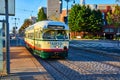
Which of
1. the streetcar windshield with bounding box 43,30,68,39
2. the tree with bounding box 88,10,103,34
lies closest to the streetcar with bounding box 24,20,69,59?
the streetcar windshield with bounding box 43,30,68,39

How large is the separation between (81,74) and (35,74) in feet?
7.73

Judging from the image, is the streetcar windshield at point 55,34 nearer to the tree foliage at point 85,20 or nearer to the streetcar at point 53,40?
the streetcar at point 53,40

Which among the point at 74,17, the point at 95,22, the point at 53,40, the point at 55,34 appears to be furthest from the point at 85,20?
the point at 53,40

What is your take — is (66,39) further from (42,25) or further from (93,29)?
(93,29)

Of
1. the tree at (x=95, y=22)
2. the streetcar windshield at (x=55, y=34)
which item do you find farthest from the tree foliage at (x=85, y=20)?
the streetcar windshield at (x=55, y=34)

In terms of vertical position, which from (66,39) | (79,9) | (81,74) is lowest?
(81,74)

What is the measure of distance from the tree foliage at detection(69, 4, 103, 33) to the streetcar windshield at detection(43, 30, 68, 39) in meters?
83.2

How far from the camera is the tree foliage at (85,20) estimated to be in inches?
4252

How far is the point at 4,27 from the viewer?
1562cm

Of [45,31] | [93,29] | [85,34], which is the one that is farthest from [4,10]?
[85,34]

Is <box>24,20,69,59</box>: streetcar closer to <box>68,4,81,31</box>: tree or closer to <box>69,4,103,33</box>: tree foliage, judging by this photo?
<box>69,4,103,33</box>: tree foliage

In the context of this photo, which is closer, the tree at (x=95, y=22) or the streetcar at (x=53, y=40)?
the streetcar at (x=53, y=40)

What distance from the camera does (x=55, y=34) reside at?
24375 millimetres

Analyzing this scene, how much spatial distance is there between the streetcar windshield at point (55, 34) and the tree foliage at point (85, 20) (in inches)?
3275
